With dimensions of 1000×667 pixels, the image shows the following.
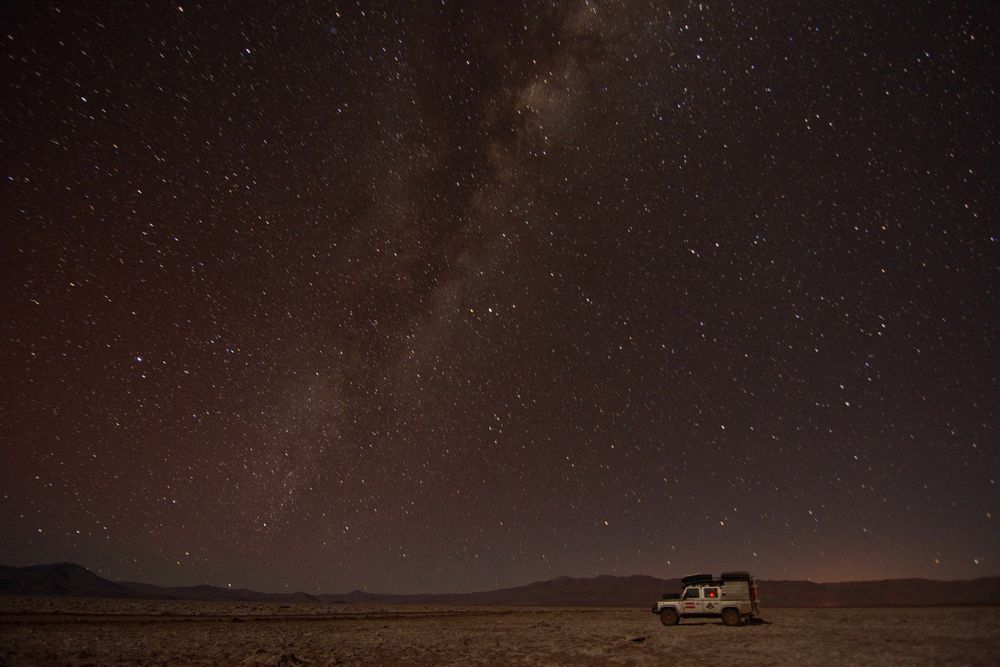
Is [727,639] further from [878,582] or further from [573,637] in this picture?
[878,582]

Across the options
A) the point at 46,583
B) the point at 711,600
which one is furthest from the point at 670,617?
the point at 46,583

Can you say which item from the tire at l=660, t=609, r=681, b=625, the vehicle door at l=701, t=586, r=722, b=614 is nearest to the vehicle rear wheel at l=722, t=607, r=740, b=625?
the vehicle door at l=701, t=586, r=722, b=614

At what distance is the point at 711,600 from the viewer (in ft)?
94.9

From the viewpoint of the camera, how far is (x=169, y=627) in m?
28.0

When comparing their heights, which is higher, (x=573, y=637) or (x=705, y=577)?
(x=705, y=577)

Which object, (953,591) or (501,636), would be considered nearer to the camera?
(501,636)

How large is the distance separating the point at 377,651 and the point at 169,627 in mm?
14722

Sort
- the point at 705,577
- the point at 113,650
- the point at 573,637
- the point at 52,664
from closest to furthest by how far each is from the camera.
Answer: the point at 52,664
the point at 113,650
the point at 573,637
the point at 705,577

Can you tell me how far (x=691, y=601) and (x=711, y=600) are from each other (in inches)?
42.8

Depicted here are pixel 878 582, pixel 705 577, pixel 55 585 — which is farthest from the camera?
pixel 55 585

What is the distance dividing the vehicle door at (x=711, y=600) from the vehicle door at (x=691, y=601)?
0.70 feet

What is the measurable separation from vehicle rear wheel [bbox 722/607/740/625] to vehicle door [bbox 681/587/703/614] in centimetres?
119

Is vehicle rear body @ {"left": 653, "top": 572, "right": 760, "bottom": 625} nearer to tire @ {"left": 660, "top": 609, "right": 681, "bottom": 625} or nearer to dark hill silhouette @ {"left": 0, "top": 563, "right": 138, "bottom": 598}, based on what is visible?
tire @ {"left": 660, "top": 609, "right": 681, "bottom": 625}

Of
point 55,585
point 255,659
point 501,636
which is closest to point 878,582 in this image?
point 501,636
